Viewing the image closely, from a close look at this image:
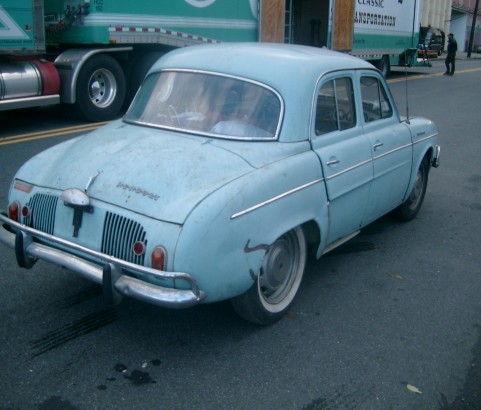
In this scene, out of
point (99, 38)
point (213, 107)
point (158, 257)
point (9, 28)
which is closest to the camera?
point (158, 257)

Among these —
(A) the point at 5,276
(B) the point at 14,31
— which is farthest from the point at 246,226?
(B) the point at 14,31

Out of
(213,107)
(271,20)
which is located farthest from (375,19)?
(213,107)

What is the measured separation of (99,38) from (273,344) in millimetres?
8142

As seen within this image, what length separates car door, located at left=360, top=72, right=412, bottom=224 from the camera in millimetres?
4887

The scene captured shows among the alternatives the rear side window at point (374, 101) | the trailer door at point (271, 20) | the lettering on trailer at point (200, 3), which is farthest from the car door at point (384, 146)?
the trailer door at point (271, 20)

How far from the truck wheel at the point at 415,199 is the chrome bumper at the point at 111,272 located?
3.37m

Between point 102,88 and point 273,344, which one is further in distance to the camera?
point 102,88

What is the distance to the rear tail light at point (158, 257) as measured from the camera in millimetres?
3137

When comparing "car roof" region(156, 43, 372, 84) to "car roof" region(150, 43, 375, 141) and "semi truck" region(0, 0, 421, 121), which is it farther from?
"semi truck" region(0, 0, 421, 121)

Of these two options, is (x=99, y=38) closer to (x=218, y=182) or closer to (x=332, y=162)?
(x=332, y=162)

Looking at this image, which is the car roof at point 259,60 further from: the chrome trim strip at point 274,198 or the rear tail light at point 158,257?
the rear tail light at point 158,257

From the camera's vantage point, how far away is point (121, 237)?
3.32m

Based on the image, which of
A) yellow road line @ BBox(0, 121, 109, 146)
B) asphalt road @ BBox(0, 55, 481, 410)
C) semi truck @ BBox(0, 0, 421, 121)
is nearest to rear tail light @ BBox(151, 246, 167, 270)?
asphalt road @ BBox(0, 55, 481, 410)

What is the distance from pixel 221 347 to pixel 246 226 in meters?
0.80
